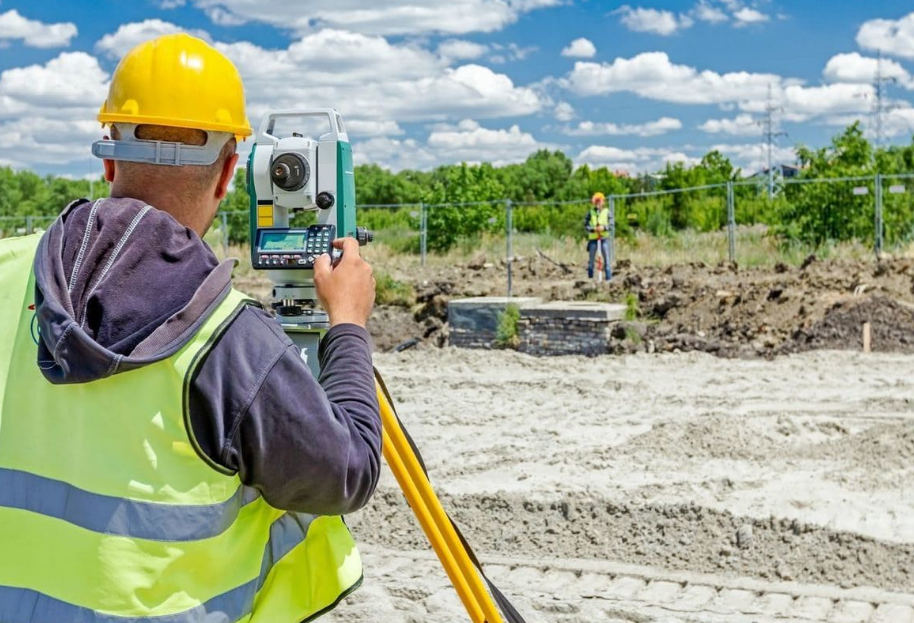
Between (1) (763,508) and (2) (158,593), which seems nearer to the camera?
(2) (158,593)

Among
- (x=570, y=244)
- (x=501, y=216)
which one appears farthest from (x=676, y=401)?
(x=501, y=216)

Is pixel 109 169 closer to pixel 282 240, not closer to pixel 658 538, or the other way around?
pixel 282 240

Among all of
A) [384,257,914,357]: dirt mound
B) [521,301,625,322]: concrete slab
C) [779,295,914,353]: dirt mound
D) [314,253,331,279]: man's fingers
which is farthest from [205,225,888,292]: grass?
Answer: [314,253,331,279]: man's fingers

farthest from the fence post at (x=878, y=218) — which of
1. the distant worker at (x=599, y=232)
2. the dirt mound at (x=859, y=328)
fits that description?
the dirt mound at (x=859, y=328)

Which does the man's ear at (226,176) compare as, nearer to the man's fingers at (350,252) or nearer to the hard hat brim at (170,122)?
the hard hat brim at (170,122)

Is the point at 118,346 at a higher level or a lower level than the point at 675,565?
higher

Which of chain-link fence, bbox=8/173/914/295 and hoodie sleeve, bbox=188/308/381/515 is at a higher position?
chain-link fence, bbox=8/173/914/295

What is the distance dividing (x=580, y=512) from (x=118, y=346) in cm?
421

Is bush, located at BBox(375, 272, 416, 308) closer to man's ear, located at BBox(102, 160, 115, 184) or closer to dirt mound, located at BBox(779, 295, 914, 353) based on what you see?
dirt mound, located at BBox(779, 295, 914, 353)

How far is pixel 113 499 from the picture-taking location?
145 centimetres

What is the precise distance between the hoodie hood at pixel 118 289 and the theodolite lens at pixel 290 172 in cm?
103

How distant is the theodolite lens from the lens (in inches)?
100

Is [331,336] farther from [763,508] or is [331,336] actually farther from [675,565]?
[763,508]

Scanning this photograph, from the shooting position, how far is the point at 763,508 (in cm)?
532
